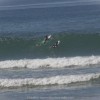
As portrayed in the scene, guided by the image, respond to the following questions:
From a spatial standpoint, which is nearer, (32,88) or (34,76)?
(32,88)

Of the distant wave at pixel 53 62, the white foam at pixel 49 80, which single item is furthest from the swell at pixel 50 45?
the white foam at pixel 49 80

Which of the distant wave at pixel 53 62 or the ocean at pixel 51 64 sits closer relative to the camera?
the ocean at pixel 51 64

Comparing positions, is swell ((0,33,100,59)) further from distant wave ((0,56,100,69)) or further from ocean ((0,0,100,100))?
distant wave ((0,56,100,69))

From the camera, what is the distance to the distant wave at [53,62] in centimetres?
3023

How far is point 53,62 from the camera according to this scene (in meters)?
31.0

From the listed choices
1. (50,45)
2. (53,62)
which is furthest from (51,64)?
(50,45)

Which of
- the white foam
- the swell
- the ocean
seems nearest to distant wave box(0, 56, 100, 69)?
the ocean

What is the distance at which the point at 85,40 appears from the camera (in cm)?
3722

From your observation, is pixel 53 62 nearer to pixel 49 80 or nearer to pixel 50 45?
pixel 49 80

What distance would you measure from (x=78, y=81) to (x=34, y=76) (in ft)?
8.10

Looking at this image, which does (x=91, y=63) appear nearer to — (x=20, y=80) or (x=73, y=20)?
(x=20, y=80)

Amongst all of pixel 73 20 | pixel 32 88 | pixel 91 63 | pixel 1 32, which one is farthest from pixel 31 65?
pixel 73 20

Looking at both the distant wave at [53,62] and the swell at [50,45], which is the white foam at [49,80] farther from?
the swell at [50,45]

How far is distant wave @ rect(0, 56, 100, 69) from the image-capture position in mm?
30234
